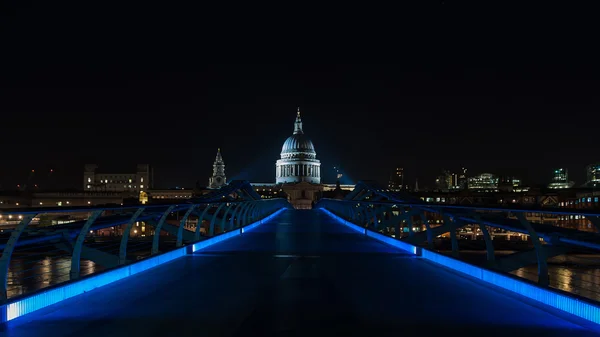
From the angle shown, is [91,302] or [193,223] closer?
[91,302]

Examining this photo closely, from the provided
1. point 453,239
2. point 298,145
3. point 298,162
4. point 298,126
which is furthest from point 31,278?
point 298,126

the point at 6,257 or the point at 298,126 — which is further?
the point at 298,126

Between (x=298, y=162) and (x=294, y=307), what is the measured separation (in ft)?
541

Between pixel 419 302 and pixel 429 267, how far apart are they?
3.43 metres

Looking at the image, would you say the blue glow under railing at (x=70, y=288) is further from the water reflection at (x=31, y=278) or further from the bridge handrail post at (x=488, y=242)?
the bridge handrail post at (x=488, y=242)

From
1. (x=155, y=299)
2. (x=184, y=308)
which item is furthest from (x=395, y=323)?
(x=155, y=299)

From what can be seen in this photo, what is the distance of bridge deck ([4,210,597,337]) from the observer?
16.4 feet

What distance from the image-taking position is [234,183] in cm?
2345

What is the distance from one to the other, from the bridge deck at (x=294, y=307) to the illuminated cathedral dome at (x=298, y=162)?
157 metres

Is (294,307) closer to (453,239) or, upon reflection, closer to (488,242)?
(488,242)

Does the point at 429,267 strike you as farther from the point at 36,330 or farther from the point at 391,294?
the point at 36,330

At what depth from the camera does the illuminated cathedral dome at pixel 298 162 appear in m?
171

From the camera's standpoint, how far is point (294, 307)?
19.7 ft

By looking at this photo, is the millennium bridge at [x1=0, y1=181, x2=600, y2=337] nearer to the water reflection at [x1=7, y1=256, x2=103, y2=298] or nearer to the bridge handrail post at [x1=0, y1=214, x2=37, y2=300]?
the bridge handrail post at [x1=0, y1=214, x2=37, y2=300]
